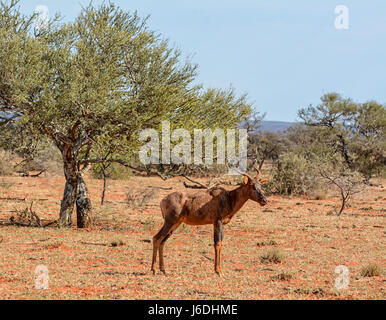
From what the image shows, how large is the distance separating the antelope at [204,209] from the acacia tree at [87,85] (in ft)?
19.7

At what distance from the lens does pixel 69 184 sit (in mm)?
17625

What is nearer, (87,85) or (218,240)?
(218,240)

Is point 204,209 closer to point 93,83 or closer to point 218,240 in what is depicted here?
point 218,240

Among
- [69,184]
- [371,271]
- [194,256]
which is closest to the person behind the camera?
[371,271]

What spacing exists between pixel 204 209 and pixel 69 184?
8.49 meters

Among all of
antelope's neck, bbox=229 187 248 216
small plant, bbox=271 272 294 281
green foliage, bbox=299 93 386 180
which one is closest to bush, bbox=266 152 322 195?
green foliage, bbox=299 93 386 180

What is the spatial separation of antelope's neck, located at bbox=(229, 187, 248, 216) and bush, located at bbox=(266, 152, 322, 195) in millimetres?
23539

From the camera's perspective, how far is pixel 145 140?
17094 mm

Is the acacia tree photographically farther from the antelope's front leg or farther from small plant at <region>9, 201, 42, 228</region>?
the antelope's front leg

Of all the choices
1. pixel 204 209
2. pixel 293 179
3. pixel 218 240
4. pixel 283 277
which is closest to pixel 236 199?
pixel 204 209

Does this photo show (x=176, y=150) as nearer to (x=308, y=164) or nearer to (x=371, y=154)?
(x=308, y=164)

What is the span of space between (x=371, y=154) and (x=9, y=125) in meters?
31.5

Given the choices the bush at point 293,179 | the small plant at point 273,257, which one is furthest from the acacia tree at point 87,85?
the bush at point 293,179

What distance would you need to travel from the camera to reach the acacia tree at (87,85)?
15211mm
